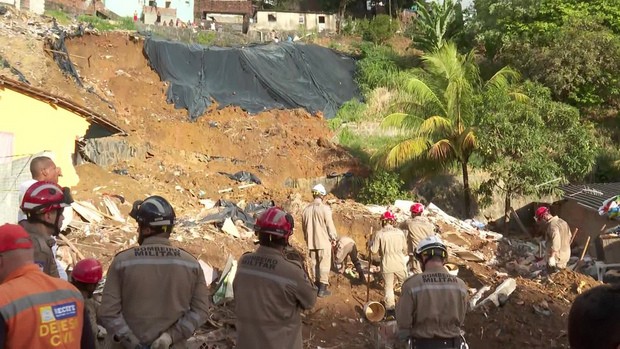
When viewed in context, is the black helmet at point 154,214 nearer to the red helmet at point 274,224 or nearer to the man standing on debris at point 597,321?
the red helmet at point 274,224

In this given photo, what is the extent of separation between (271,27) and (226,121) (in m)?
18.7

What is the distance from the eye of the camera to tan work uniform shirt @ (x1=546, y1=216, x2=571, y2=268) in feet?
35.7

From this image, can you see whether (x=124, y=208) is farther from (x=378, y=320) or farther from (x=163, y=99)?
(x=163, y=99)

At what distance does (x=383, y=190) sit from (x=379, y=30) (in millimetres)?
20126

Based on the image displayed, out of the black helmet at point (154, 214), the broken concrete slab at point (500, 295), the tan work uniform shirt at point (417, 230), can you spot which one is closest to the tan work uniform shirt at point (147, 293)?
the black helmet at point (154, 214)

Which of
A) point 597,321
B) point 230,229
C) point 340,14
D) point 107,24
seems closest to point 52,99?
point 230,229

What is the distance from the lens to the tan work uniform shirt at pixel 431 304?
16.4 feet

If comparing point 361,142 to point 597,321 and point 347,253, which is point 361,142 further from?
point 597,321

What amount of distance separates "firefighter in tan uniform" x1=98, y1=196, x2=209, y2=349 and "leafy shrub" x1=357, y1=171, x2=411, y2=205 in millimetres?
15285

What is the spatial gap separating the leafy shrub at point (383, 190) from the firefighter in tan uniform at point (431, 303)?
14.2 m

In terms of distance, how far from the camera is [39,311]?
3.12 m

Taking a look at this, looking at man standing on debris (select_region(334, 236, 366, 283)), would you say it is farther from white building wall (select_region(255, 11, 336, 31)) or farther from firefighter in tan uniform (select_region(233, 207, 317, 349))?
white building wall (select_region(255, 11, 336, 31))

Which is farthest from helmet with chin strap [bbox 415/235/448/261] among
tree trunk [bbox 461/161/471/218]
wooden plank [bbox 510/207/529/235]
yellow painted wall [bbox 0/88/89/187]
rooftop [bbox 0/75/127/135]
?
wooden plank [bbox 510/207/529/235]

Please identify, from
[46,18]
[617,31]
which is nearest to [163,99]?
[46,18]
